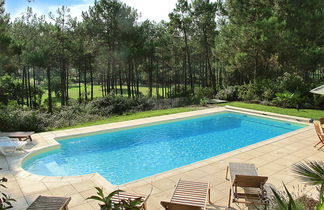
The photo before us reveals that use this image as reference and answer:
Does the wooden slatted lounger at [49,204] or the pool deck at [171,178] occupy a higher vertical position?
the wooden slatted lounger at [49,204]

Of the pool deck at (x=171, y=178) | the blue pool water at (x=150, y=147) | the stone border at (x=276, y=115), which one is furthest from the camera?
the stone border at (x=276, y=115)

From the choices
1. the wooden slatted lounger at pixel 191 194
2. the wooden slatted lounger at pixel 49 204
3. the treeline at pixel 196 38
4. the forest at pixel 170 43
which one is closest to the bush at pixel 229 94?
the forest at pixel 170 43

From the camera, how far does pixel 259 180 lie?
4867 mm

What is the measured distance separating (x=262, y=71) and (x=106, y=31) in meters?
14.2

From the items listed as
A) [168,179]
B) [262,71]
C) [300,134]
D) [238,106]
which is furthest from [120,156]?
[262,71]

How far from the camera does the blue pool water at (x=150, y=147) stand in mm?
8414

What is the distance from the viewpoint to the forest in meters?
16.4

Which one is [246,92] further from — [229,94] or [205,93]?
[205,93]

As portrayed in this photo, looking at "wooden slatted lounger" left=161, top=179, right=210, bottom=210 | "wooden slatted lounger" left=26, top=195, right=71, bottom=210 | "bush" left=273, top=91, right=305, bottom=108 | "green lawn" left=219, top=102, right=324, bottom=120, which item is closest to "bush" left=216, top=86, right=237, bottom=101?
"green lawn" left=219, top=102, right=324, bottom=120

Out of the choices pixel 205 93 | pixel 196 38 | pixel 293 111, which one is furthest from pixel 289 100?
pixel 196 38

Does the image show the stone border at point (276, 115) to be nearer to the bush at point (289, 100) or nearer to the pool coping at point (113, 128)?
the pool coping at point (113, 128)

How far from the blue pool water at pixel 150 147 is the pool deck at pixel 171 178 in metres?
0.99

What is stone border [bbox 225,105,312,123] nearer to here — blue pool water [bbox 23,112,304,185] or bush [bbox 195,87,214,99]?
blue pool water [bbox 23,112,304,185]

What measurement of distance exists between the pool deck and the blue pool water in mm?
993
